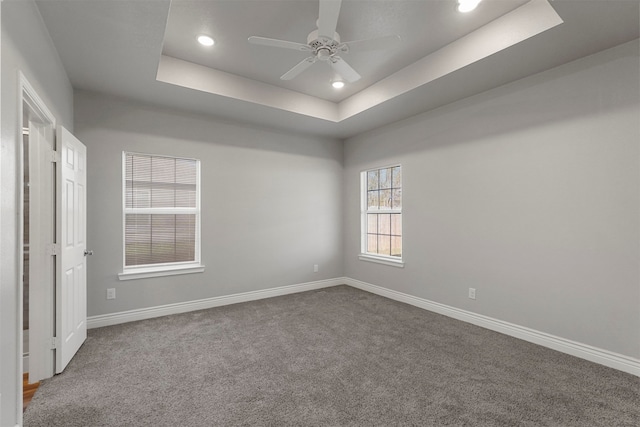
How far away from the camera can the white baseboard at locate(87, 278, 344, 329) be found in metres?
3.42

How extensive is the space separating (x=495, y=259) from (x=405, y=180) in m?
1.56

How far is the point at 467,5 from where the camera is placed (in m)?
2.30

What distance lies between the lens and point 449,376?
91.7 inches

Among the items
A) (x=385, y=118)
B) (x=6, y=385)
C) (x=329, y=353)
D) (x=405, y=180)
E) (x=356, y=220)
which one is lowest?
(x=329, y=353)

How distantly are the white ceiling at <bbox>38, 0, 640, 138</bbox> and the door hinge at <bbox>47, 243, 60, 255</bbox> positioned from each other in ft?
5.37

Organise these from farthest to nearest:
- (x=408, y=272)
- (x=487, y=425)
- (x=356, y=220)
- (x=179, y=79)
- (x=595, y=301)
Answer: (x=356, y=220)
(x=408, y=272)
(x=179, y=79)
(x=595, y=301)
(x=487, y=425)

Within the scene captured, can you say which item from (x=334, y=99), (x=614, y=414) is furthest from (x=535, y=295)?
(x=334, y=99)

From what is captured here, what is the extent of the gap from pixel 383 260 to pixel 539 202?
2.21 meters

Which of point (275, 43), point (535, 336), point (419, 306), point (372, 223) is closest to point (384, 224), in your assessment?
point (372, 223)

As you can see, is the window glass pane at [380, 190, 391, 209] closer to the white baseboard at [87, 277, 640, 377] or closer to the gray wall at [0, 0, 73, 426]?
the white baseboard at [87, 277, 640, 377]

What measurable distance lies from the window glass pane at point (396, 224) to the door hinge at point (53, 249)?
12.7ft

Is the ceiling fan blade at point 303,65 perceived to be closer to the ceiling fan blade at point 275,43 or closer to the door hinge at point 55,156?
the ceiling fan blade at point 275,43

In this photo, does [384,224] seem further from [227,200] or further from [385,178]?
[227,200]

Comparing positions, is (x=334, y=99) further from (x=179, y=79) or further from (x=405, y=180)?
(x=179, y=79)
